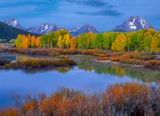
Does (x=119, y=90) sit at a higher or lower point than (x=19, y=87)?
higher

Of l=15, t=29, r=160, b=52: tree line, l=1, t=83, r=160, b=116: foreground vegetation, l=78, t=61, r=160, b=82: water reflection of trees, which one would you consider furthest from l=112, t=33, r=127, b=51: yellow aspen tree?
l=1, t=83, r=160, b=116: foreground vegetation

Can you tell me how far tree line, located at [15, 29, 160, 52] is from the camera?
7978cm

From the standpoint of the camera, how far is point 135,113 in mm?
13219

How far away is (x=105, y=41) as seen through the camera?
94.0 m

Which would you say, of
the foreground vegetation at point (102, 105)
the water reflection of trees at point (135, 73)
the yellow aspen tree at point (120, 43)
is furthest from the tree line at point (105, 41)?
the foreground vegetation at point (102, 105)

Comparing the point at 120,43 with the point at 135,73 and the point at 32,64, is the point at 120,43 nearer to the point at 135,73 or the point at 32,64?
the point at 32,64

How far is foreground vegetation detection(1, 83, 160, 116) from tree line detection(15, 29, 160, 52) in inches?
2463

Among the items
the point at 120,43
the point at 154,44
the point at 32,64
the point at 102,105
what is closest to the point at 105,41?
the point at 120,43

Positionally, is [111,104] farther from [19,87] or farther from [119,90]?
[19,87]

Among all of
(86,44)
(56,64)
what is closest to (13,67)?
(56,64)

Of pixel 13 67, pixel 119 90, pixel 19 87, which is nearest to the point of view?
pixel 119 90

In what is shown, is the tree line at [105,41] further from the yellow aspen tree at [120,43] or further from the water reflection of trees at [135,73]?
the water reflection of trees at [135,73]

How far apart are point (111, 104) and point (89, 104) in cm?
134

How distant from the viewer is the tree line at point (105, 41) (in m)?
79.8
